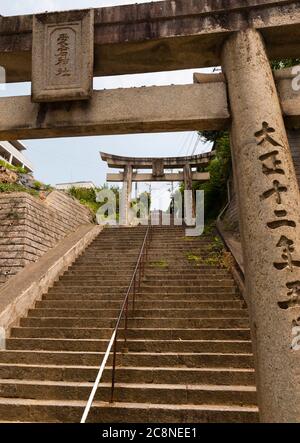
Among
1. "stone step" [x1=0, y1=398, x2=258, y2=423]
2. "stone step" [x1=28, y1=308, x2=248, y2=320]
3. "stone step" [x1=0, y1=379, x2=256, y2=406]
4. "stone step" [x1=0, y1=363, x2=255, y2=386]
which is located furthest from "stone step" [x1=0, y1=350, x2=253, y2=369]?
"stone step" [x1=28, y1=308, x2=248, y2=320]

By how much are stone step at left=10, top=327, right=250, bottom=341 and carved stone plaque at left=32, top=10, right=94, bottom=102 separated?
3567 mm

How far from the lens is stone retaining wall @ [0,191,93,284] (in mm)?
7336

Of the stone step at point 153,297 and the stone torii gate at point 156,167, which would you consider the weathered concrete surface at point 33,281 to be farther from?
the stone torii gate at point 156,167

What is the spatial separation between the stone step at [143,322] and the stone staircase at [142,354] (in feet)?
0.05

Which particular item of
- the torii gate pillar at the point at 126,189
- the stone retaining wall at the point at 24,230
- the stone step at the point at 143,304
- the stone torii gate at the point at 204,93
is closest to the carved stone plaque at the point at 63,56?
the stone torii gate at the point at 204,93

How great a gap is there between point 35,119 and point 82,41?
1021 mm

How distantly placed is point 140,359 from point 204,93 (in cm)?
349

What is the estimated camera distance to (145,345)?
4.95 metres

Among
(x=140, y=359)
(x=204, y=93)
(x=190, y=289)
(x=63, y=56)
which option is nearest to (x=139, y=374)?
(x=140, y=359)

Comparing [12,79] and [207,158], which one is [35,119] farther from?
[207,158]

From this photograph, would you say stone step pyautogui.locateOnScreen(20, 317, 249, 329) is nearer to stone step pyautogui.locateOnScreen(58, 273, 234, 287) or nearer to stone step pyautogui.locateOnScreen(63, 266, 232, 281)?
stone step pyautogui.locateOnScreen(58, 273, 234, 287)

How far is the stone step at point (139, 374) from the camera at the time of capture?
4.13 meters

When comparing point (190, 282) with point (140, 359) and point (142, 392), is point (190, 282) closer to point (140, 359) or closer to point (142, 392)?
point (140, 359)
